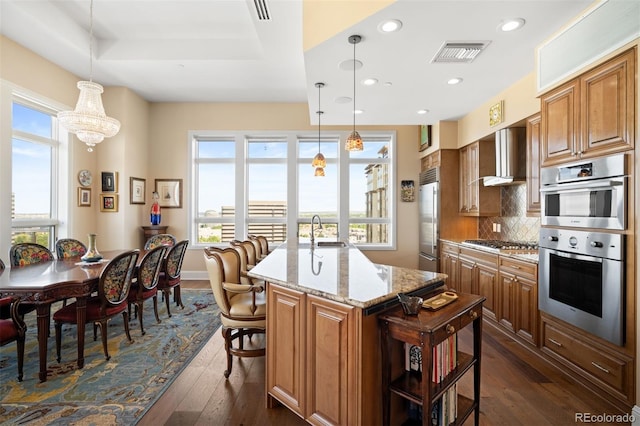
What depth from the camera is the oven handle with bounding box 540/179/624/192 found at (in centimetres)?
202

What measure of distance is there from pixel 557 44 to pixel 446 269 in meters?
3.15

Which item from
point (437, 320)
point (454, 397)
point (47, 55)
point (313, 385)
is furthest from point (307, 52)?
point (47, 55)

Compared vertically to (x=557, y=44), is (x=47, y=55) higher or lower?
higher

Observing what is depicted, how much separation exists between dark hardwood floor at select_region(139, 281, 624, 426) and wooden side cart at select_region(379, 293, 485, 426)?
0.58 metres

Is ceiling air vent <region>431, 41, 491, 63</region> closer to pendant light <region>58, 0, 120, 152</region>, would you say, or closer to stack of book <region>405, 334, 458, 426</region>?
stack of book <region>405, 334, 458, 426</region>

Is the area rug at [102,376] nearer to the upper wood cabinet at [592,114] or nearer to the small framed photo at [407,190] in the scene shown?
the upper wood cabinet at [592,114]

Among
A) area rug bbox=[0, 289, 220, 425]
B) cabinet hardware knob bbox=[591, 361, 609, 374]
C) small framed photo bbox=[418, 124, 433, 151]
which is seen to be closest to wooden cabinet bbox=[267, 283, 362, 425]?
area rug bbox=[0, 289, 220, 425]

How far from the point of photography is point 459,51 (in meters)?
2.68

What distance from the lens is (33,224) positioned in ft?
14.2

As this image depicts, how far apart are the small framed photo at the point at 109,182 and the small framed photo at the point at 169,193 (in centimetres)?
82

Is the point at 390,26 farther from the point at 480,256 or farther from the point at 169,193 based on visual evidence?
the point at 169,193

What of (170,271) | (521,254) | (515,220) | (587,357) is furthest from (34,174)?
(515,220)

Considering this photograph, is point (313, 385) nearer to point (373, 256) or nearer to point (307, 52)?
point (307, 52)

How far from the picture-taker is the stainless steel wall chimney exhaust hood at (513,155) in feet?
11.8
